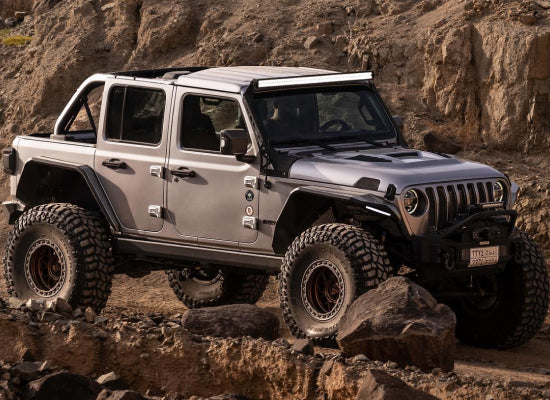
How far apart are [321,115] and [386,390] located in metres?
4.00

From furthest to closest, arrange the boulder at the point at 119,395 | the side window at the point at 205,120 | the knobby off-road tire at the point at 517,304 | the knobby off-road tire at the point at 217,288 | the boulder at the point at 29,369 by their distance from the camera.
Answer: the knobby off-road tire at the point at 217,288 < the side window at the point at 205,120 < the knobby off-road tire at the point at 517,304 < the boulder at the point at 29,369 < the boulder at the point at 119,395

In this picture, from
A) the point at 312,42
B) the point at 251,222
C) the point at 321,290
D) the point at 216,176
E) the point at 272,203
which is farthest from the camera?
the point at 312,42

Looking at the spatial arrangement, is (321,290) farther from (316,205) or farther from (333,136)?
(333,136)

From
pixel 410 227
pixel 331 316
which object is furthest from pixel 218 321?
pixel 410 227

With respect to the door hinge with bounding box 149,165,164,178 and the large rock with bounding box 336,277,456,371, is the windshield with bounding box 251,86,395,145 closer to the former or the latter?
the door hinge with bounding box 149,165,164,178

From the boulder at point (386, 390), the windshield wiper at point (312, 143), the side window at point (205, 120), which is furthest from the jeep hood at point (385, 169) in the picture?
the boulder at point (386, 390)

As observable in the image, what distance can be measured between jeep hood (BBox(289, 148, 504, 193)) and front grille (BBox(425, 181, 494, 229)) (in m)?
0.06

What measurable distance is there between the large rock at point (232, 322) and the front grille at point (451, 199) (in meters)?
1.42

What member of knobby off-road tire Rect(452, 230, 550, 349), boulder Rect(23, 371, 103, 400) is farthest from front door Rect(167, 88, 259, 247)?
boulder Rect(23, 371, 103, 400)

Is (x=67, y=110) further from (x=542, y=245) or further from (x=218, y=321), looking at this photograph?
(x=542, y=245)

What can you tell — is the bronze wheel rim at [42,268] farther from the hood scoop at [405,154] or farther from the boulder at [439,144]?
the boulder at [439,144]

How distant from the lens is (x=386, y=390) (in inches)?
276

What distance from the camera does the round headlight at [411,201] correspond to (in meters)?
9.41

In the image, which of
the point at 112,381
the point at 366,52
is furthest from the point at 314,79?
the point at 366,52
